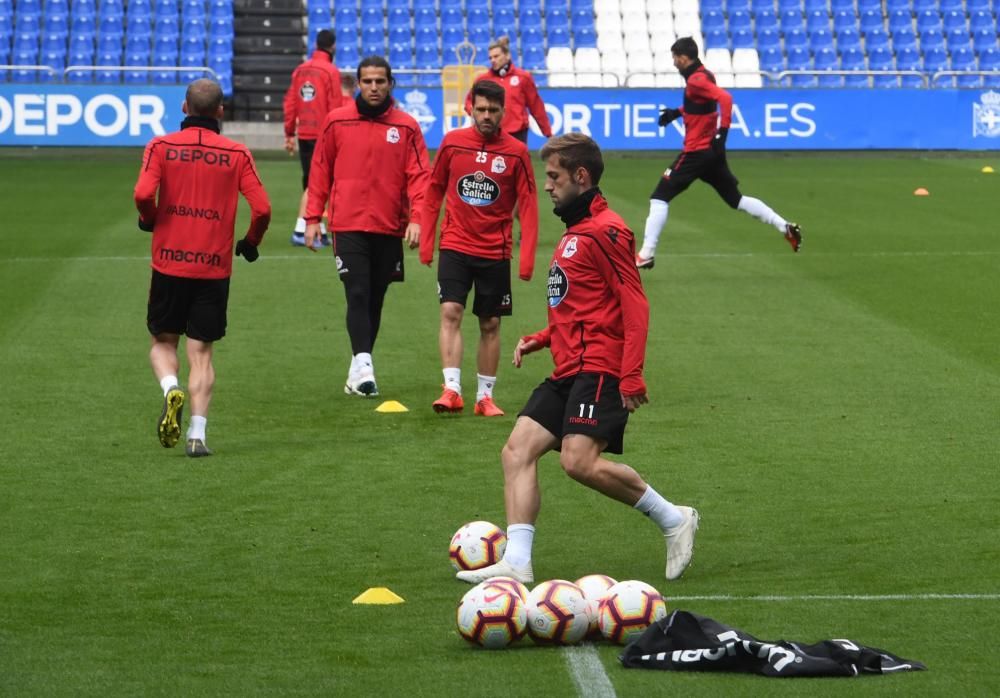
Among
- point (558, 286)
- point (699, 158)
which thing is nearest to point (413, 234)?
point (558, 286)

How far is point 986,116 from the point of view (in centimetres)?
3594

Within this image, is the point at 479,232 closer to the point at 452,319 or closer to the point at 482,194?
the point at 482,194

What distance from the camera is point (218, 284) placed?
32.7 feet

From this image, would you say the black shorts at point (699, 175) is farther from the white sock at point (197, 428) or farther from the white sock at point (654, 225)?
the white sock at point (197, 428)

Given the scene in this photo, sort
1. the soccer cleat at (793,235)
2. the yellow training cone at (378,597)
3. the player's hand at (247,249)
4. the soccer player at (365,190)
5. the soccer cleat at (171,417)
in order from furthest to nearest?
the soccer cleat at (793,235) → the soccer player at (365,190) → the player's hand at (247,249) → the soccer cleat at (171,417) → the yellow training cone at (378,597)

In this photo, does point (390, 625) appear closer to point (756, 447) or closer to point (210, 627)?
point (210, 627)

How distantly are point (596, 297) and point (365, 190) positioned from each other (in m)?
4.67

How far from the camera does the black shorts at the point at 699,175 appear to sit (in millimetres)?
17656

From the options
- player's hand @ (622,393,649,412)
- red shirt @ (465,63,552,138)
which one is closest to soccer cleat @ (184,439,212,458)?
player's hand @ (622,393,649,412)

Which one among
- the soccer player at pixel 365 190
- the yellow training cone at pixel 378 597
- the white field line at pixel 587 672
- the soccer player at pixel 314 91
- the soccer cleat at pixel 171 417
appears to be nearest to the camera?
the white field line at pixel 587 672

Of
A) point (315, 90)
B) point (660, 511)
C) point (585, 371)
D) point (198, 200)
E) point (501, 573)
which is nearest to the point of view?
point (501, 573)

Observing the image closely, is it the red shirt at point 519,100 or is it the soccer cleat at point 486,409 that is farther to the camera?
the red shirt at point 519,100

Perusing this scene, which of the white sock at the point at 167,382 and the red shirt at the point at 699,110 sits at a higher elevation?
the red shirt at the point at 699,110

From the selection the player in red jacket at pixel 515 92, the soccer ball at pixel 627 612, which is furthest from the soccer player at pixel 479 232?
the player in red jacket at pixel 515 92
